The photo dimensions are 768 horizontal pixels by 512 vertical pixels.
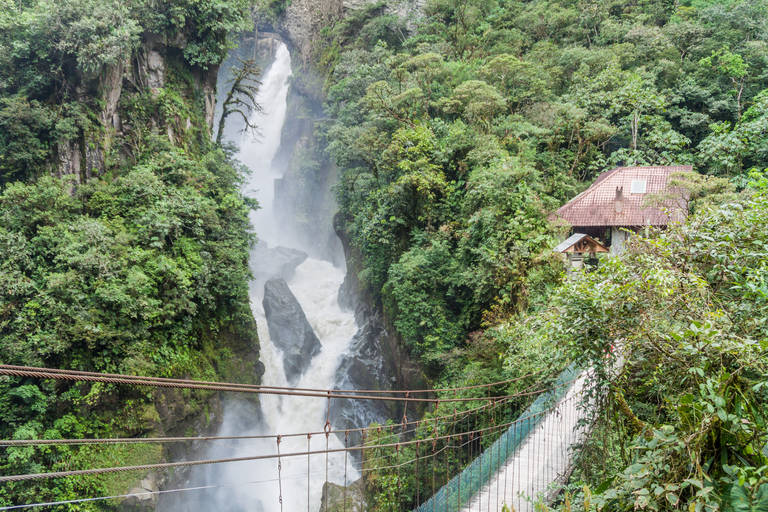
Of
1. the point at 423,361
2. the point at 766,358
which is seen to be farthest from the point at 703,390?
the point at 423,361

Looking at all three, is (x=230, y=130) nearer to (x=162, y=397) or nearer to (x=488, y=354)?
(x=162, y=397)

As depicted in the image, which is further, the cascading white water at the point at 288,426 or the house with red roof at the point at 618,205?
the cascading white water at the point at 288,426

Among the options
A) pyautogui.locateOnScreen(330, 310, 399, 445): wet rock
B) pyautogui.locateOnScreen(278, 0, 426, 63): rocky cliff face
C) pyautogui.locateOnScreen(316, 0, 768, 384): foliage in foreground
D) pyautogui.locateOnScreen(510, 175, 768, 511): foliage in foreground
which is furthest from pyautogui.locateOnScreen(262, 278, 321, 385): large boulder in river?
pyautogui.locateOnScreen(278, 0, 426, 63): rocky cliff face

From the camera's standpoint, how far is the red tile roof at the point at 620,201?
7680 mm

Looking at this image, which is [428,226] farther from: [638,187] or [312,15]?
[312,15]

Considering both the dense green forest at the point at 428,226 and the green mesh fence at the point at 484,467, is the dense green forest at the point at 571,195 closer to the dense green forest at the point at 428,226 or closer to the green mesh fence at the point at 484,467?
the dense green forest at the point at 428,226

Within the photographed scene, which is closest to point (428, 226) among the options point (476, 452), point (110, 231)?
point (476, 452)

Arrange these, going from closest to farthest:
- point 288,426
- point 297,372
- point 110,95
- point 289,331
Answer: point 110,95 < point 288,426 < point 297,372 < point 289,331

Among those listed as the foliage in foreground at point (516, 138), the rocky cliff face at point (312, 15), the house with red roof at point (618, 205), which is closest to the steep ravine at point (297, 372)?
the foliage in foreground at point (516, 138)

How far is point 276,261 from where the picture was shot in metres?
18.6

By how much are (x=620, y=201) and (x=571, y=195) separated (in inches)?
57.5

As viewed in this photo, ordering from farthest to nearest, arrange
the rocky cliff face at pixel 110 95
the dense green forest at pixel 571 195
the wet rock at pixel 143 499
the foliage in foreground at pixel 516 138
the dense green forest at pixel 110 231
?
the rocky cliff face at pixel 110 95 → the foliage in foreground at pixel 516 138 → the wet rock at pixel 143 499 → the dense green forest at pixel 110 231 → the dense green forest at pixel 571 195

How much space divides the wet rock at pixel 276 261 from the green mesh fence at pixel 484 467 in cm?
1384

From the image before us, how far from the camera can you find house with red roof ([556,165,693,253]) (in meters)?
7.64
